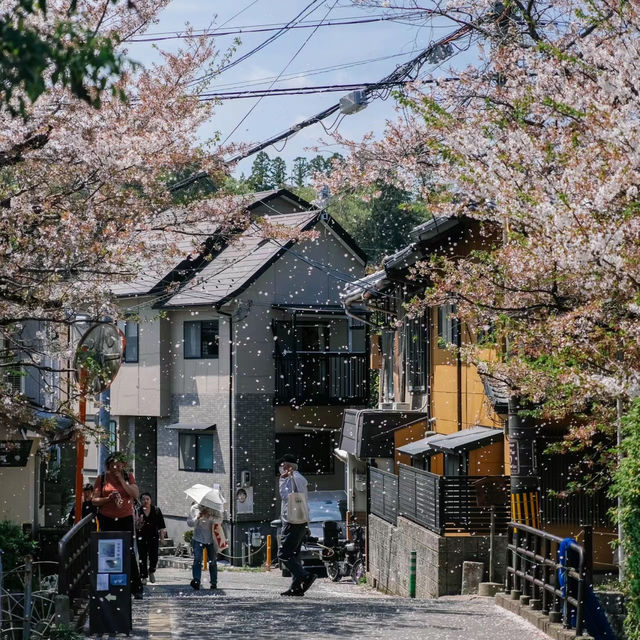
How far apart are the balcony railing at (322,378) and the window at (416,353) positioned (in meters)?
8.27

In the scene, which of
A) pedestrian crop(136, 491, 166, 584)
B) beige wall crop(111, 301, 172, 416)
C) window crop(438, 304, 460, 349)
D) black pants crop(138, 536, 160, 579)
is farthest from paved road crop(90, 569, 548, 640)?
beige wall crop(111, 301, 172, 416)

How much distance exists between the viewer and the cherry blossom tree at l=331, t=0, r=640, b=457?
10.0 m

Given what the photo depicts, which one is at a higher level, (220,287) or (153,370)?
(220,287)

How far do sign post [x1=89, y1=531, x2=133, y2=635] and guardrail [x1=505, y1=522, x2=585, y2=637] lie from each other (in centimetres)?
425

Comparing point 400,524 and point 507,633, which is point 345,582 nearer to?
point 400,524

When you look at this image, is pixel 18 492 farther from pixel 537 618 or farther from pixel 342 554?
pixel 537 618

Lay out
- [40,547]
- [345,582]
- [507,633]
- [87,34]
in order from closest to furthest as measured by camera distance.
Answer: [87,34]
[507,633]
[40,547]
[345,582]

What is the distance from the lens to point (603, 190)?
977 centimetres

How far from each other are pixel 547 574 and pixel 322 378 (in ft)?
82.2

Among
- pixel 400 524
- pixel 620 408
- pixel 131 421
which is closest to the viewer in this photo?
pixel 620 408

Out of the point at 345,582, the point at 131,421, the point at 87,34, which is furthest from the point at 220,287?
the point at 87,34

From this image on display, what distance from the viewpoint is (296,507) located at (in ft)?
48.1

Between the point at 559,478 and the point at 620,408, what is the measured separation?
6.94m

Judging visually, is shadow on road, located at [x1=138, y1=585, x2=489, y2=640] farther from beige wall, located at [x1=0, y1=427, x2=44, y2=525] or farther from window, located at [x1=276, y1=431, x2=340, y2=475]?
window, located at [x1=276, y1=431, x2=340, y2=475]
